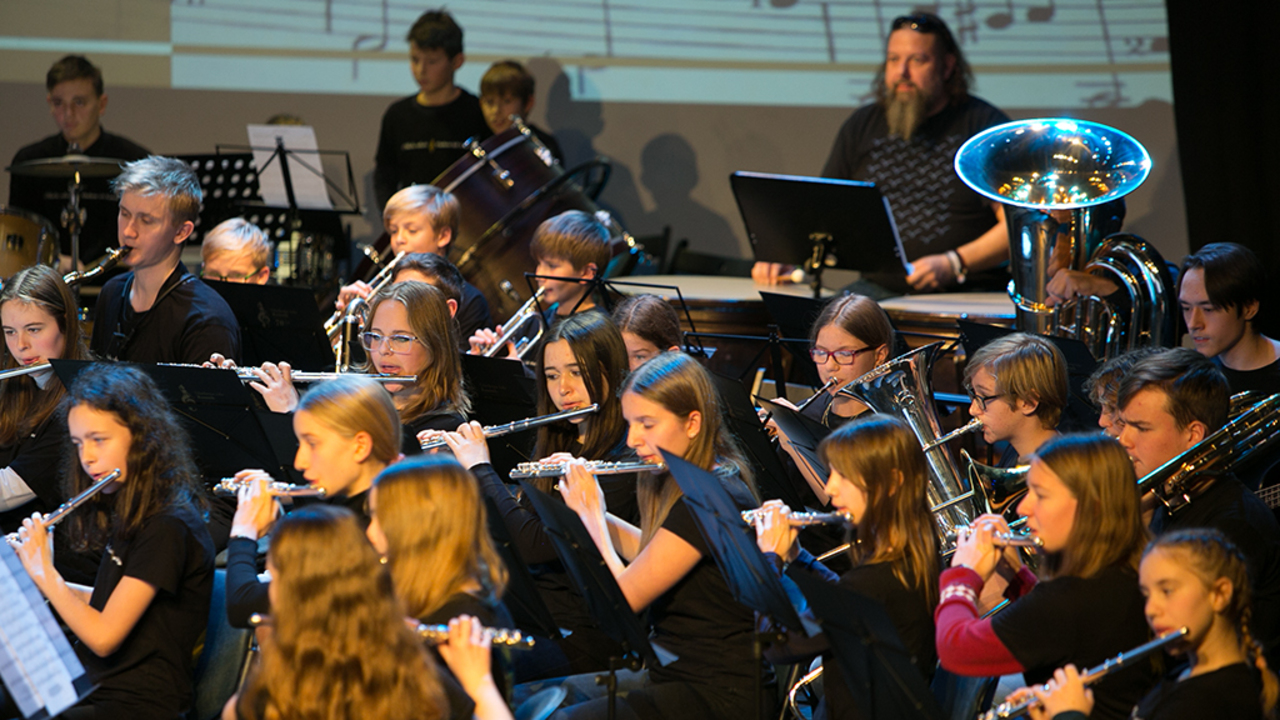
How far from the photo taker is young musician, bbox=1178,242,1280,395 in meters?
3.22

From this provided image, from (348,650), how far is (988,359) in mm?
1671

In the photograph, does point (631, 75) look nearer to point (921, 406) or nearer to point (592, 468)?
point (921, 406)

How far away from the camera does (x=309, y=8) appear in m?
6.42

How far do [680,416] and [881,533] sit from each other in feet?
1.65

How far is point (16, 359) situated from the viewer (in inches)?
131

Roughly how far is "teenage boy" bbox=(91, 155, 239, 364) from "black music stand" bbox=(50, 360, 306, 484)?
0.68m

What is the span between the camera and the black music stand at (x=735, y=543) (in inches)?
81.5

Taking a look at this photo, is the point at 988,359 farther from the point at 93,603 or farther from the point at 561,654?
the point at 93,603

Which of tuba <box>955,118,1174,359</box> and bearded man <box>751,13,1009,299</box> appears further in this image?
bearded man <box>751,13,1009,299</box>

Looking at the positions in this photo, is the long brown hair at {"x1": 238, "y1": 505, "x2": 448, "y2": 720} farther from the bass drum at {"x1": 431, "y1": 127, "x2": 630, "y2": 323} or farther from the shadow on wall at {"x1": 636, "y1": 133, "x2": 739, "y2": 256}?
the shadow on wall at {"x1": 636, "y1": 133, "x2": 739, "y2": 256}

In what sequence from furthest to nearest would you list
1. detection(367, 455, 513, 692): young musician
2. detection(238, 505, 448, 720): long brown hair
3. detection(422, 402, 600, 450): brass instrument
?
detection(422, 402, 600, 450): brass instrument → detection(367, 455, 513, 692): young musician → detection(238, 505, 448, 720): long brown hair

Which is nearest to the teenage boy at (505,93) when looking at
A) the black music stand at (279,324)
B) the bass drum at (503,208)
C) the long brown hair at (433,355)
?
the bass drum at (503,208)

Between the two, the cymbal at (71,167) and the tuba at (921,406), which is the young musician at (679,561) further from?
the cymbal at (71,167)

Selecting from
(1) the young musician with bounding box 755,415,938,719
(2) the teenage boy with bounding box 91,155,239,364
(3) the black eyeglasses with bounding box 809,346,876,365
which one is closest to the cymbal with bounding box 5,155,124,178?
(2) the teenage boy with bounding box 91,155,239,364
